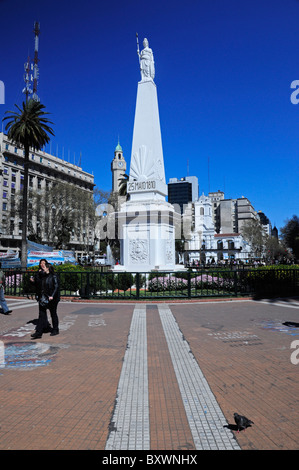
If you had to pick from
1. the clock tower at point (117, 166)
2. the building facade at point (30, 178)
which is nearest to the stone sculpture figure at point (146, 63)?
the building facade at point (30, 178)

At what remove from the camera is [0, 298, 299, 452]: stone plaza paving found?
3.30 metres

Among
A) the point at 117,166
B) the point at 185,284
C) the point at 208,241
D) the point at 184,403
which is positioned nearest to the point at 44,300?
the point at 184,403

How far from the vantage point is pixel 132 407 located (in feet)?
13.1

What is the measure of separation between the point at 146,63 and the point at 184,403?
70.1 feet

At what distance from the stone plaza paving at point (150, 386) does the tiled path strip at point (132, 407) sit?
0.01 m

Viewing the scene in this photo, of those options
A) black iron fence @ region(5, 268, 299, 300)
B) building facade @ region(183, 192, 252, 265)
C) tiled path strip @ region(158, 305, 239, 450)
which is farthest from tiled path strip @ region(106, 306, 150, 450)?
building facade @ region(183, 192, 252, 265)

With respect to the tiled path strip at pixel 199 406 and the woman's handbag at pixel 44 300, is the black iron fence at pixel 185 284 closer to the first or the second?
the woman's handbag at pixel 44 300

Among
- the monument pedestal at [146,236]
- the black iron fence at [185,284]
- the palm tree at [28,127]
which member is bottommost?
the black iron fence at [185,284]

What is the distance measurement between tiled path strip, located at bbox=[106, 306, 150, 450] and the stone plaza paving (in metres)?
0.01

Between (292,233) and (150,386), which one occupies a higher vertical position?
(292,233)

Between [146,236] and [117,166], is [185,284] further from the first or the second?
[117,166]

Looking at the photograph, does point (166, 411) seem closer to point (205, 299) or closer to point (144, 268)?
point (205, 299)

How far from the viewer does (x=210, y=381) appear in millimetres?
4812

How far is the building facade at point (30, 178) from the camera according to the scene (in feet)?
227
